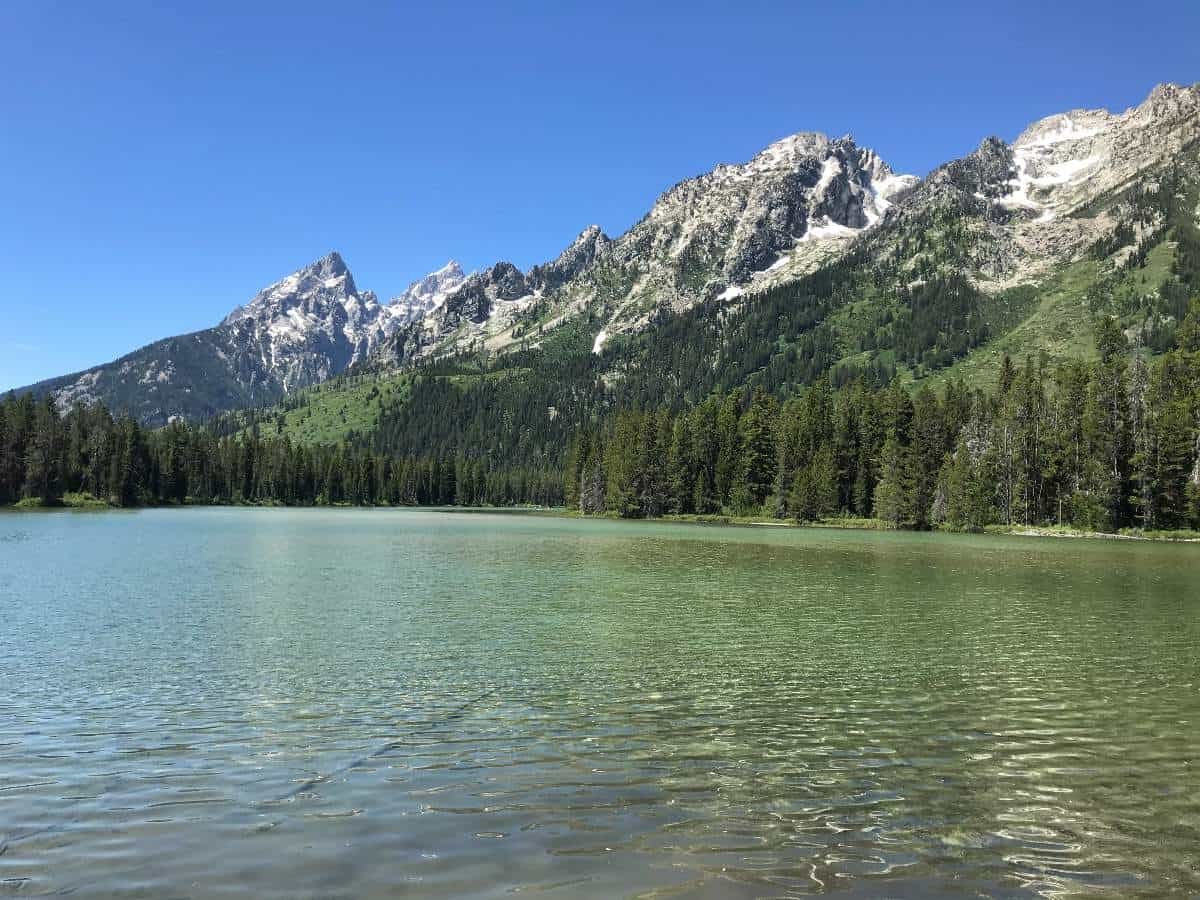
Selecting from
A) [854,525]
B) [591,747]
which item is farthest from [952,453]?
[591,747]

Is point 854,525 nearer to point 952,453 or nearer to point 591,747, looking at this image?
point 952,453

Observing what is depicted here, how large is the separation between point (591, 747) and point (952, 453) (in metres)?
141

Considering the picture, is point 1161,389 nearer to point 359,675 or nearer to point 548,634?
point 548,634

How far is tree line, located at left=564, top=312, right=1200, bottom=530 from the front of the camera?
373 feet

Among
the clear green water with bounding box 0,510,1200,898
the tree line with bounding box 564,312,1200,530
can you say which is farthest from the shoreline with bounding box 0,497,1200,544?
the clear green water with bounding box 0,510,1200,898

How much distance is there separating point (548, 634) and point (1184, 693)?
19.1 meters

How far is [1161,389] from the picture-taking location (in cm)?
11894

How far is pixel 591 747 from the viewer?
50.4 feet

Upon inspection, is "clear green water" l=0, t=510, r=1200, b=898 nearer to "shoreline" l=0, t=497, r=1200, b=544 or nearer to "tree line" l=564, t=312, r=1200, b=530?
"shoreline" l=0, t=497, r=1200, b=544

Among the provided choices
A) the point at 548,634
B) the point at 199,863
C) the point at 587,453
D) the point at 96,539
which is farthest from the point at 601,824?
the point at 587,453

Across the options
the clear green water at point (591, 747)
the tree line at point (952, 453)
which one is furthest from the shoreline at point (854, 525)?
the clear green water at point (591, 747)

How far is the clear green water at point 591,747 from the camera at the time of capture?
1003 centimetres

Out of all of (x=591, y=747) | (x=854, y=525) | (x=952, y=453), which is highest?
(x=952, y=453)

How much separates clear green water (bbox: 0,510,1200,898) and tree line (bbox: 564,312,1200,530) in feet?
295
